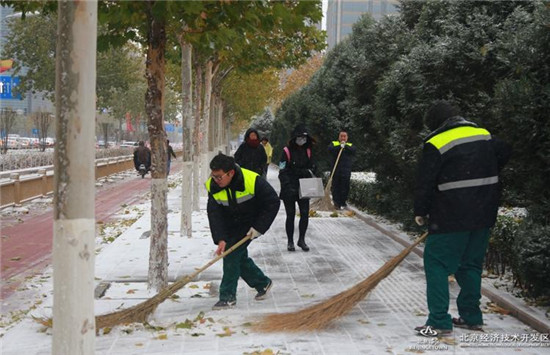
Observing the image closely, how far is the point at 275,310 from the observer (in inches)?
267

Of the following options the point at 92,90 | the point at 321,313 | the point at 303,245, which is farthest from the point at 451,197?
the point at 303,245

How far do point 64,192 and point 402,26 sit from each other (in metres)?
11.8

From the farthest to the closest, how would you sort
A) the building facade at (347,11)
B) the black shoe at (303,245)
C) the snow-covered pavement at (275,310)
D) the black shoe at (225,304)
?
the building facade at (347,11)
the black shoe at (303,245)
the black shoe at (225,304)
the snow-covered pavement at (275,310)

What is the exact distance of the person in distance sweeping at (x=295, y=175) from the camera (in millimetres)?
10562

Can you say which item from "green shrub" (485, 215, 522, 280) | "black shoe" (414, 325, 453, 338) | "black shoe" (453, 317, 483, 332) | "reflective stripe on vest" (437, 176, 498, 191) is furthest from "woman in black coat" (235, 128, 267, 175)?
"black shoe" (414, 325, 453, 338)

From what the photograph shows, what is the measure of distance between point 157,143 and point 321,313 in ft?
8.74

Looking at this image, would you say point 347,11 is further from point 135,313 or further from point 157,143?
point 135,313

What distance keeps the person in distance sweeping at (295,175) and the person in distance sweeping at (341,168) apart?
185 inches

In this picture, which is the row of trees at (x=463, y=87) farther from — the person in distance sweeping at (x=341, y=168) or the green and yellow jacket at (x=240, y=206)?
the green and yellow jacket at (x=240, y=206)

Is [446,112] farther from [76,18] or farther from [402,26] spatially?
[402,26]

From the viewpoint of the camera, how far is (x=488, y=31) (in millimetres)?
9852

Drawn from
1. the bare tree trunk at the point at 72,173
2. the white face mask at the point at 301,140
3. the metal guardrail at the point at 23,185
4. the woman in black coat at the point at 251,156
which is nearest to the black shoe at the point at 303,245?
the white face mask at the point at 301,140

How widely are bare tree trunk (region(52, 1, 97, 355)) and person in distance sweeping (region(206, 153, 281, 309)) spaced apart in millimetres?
2588

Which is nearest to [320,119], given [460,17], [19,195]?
[19,195]
